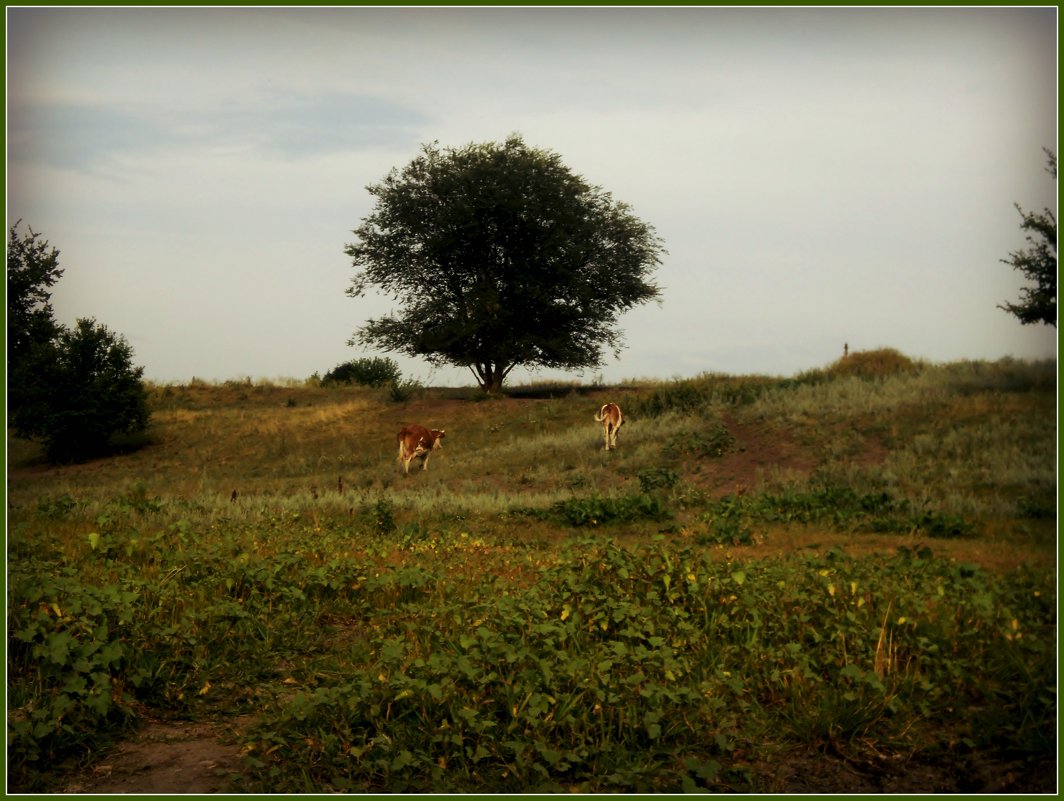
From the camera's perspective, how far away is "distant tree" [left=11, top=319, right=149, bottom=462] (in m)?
33.6

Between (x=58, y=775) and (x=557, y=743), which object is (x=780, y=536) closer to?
(x=557, y=743)

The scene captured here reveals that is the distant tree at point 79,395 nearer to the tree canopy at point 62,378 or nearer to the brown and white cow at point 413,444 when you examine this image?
the tree canopy at point 62,378

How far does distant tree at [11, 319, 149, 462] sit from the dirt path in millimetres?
31066

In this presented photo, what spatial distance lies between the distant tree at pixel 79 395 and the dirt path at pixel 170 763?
102 feet

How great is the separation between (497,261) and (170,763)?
39429 mm

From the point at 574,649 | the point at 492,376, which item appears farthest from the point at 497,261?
the point at 574,649

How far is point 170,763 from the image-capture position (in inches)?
211

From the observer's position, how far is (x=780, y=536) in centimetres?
1251

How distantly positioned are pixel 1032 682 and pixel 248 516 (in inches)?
486

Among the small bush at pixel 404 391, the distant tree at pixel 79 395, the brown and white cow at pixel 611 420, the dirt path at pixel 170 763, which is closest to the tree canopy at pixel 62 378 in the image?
the distant tree at pixel 79 395

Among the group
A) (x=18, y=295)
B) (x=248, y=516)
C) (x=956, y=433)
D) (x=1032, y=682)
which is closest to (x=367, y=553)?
(x=248, y=516)

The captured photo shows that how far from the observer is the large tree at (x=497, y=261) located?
42344 mm

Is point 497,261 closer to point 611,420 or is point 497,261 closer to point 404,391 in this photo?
point 404,391

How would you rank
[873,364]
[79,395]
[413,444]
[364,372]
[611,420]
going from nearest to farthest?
[611,420]
[413,444]
[873,364]
[79,395]
[364,372]
